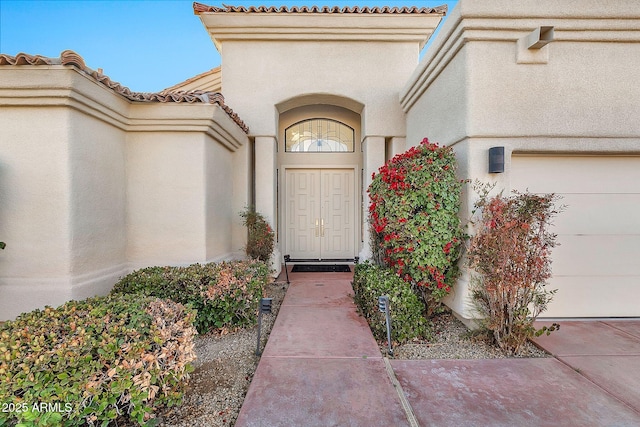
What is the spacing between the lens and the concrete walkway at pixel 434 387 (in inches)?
100.0

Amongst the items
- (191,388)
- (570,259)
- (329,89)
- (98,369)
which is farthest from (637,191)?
(98,369)

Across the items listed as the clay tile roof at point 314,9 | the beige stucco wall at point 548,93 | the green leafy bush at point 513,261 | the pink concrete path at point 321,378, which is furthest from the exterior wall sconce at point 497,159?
the clay tile roof at point 314,9

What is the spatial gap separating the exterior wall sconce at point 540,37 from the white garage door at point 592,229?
1509mm

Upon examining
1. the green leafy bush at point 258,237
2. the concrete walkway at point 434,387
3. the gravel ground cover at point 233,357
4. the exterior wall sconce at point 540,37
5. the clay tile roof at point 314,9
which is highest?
the clay tile roof at point 314,9

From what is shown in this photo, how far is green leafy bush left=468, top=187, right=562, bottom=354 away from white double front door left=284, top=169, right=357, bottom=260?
5.03m

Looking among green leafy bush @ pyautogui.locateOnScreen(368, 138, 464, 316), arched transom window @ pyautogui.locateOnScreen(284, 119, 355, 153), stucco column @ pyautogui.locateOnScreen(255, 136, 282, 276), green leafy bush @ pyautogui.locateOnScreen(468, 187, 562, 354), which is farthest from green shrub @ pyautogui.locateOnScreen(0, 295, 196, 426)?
arched transom window @ pyautogui.locateOnScreen(284, 119, 355, 153)

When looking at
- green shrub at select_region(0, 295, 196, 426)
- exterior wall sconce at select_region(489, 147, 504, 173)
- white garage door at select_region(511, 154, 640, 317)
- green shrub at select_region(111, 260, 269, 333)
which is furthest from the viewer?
white garage door at select_region(511, 154, 640, 317)

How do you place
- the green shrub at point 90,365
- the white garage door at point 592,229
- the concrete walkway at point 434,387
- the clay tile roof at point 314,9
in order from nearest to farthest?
the green shrub at point 90,365
the concrete walkway at point 434,387
the white garage door at point 592,229
the clay tile roof at point 314,9

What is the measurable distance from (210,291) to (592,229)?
569 centimetres

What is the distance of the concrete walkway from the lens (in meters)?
2.54

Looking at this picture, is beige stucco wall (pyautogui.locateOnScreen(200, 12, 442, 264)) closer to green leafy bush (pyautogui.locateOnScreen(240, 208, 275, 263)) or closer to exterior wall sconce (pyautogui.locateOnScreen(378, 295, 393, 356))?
green leafy bush (pyautogui.locateOnScreen(240, 208, 275, 263))

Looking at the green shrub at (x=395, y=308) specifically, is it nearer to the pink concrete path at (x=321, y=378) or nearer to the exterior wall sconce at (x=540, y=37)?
the pink concrete path at (x=321, y=378)

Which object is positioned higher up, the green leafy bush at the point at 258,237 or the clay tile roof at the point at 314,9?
the clay tile roof at the point at 314,9

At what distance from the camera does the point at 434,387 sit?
9.75 feet
